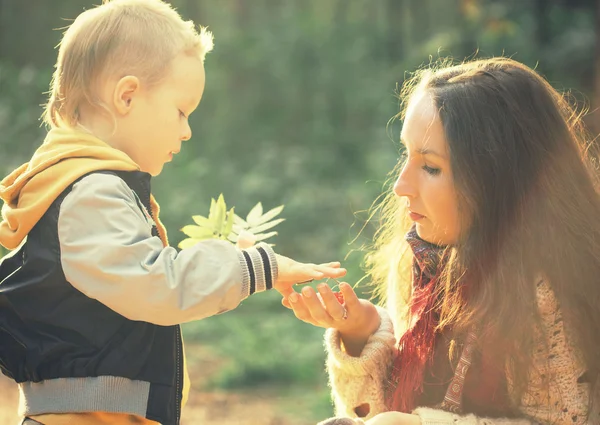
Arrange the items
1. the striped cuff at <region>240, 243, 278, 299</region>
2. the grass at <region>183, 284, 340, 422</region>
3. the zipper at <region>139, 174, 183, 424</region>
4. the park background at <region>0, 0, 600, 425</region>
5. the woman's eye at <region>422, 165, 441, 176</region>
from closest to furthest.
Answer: the striped cuff at <region>240, 243, 278, 299</region>, the zipper at <region>139, 174, 183, 424</region>, the woman's eye at <region>422, 165, 441, 176</region>, the grass at <region>183, 284, 340, 422</region>, the park background at <region>0, 0, 600, 425</region>

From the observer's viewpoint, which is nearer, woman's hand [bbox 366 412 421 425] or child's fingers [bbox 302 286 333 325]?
woman's hand [bbox 366 412 421 425]

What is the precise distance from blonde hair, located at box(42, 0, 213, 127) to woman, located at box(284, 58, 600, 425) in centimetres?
76

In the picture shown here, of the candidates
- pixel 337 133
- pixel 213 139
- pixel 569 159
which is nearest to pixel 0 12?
pixel 213 139

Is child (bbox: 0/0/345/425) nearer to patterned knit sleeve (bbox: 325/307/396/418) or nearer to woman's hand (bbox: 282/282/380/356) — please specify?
woman's hand (bbox: 282/282/380/356)

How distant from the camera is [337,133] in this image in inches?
357

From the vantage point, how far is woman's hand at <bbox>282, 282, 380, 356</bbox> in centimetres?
258

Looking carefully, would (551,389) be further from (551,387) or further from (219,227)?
(219,227)

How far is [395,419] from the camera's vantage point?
7.90 ft

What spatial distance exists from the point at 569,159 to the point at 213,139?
6.51 metres

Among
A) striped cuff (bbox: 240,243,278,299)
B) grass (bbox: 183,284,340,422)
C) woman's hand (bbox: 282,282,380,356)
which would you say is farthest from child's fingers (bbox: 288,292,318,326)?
grass (bbox: 183,284,340,422)

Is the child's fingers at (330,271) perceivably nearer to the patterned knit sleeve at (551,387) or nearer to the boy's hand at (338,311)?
the boy's hand at (338,311)

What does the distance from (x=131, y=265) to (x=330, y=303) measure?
0.68m

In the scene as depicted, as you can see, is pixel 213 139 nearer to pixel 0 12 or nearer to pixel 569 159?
pixel 0 12

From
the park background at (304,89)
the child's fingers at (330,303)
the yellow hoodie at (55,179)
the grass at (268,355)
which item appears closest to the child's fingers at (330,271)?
the child's fingers at (330,303)
